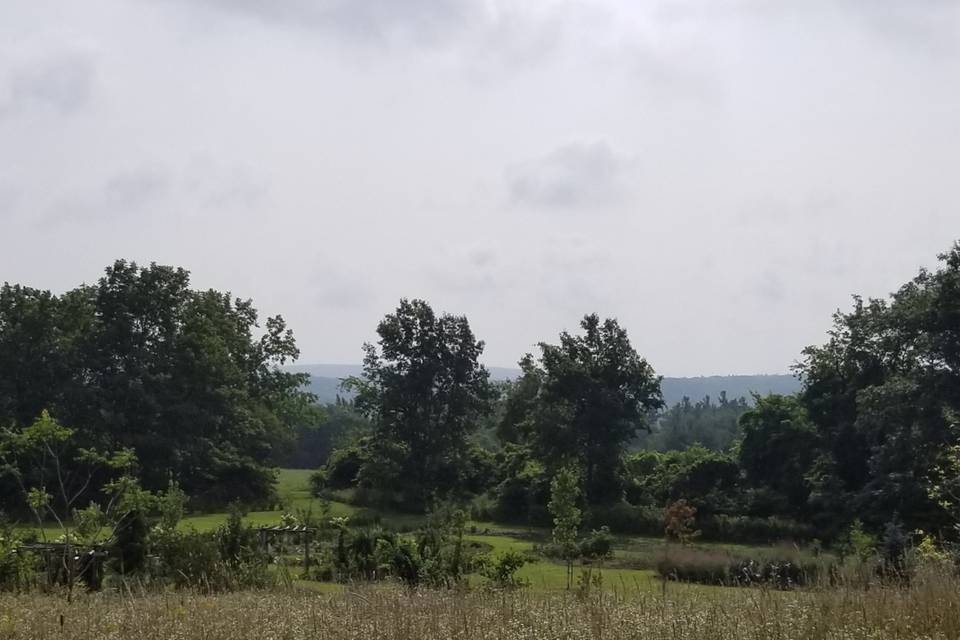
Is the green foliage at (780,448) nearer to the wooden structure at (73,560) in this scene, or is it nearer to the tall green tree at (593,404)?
the tall green tree at (593,404)

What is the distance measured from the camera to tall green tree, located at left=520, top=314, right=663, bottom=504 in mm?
37938

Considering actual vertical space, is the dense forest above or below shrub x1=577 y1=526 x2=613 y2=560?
above

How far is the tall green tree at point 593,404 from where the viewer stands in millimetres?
37938

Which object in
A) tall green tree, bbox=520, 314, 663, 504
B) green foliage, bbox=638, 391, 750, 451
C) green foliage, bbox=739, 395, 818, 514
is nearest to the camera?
green foliage, bbox=739, 395, 818, 514

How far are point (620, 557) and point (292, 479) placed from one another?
94.8ft

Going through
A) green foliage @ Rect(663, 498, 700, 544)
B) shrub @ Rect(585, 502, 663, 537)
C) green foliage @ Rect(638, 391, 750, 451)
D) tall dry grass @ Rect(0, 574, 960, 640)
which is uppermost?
green foliage @ Rect(638, 391, 750, 451)

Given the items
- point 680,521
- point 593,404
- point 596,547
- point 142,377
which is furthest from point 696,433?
point 596,547

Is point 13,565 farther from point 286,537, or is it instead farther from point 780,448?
point 780,448

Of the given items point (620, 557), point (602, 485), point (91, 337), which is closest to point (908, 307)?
point (602, 485)

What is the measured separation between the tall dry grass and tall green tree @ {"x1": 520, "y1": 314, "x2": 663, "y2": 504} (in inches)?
1224

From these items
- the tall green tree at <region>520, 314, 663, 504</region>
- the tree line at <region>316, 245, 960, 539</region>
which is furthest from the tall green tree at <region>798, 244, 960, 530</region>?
the tall green tree at <region>520, 314, 663, 504</region>

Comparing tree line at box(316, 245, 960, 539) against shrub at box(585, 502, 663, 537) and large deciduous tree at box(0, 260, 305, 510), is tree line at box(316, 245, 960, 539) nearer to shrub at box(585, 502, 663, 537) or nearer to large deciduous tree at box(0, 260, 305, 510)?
shrub at box(585, 502, 663, 537)

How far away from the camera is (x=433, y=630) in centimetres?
566

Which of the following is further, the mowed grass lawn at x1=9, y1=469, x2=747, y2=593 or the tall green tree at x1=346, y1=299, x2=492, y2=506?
the tall green tree at x1=346, y1=299, x2=492, y2=506
